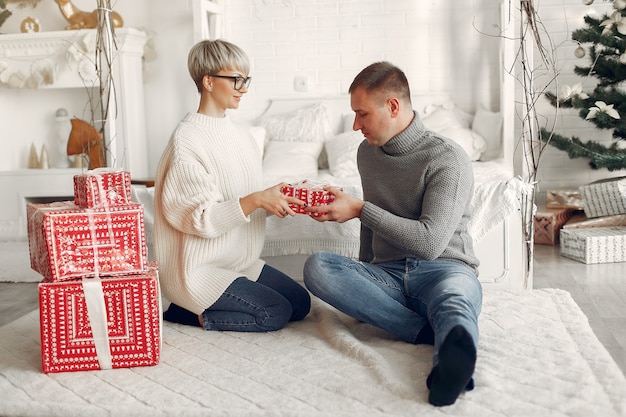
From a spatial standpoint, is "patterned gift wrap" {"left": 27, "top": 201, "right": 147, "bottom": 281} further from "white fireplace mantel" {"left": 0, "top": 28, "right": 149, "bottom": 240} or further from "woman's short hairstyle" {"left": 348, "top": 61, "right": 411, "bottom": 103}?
"white fireplace mantel" {"left": 0, "top": 28, "right": 149, "bottom": 240}

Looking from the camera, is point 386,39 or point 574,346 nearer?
point 574,346

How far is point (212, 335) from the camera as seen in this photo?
8.54 feet

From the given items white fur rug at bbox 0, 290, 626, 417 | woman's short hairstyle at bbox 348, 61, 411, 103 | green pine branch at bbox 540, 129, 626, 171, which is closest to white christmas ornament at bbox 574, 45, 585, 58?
green pine branch at bbox 540, 129, 626, 171

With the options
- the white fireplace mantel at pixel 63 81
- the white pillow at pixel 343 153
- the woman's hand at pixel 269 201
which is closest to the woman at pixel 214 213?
the woman's hand at pixel 269 201

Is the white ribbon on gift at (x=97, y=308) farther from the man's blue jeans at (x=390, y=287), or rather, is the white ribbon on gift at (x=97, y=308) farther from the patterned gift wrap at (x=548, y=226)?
the patterned gift wrap at (x=548, y=226)

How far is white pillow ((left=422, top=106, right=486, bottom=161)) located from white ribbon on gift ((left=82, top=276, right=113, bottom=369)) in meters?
2.25

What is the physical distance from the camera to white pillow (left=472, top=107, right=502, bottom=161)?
411 centimetres

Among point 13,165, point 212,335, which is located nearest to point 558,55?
point 212,335

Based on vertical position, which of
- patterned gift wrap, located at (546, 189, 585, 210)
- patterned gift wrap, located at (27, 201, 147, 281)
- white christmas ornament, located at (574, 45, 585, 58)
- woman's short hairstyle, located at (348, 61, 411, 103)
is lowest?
patterned gift wrap, located at (546, 189, 585, 210)

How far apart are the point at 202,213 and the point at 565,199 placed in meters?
2.66

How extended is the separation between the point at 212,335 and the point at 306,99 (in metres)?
2.18

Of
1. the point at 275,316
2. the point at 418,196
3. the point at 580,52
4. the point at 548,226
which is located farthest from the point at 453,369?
the point at 580,52

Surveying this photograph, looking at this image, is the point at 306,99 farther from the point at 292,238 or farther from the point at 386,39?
the point at 292,238

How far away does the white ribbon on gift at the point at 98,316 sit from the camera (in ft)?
7.43
